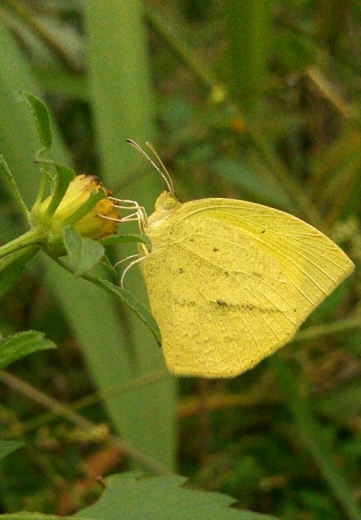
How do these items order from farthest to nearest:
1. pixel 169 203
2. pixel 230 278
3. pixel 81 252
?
pixel 230 278 → pixel 169 203 → pixel 81 252

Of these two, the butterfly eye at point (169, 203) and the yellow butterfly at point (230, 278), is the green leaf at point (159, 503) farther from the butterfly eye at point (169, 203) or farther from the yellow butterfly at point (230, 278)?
the butterfly eye at point (169, 203)

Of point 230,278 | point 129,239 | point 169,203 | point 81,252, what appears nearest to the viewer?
point 81,252

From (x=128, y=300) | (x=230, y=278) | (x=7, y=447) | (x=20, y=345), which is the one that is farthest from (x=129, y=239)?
(x=230, y=278)

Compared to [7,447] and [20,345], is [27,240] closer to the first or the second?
[20,345]

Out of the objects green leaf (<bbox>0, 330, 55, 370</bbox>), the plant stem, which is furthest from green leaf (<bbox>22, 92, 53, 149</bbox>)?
green leaf (<bbox>0, 330, 55, 370</bbox>)

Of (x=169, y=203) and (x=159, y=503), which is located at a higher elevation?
(x=169, y=203)

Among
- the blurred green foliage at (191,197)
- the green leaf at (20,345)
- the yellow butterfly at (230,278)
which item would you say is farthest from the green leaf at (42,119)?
the blurred green foliage at (191,197)

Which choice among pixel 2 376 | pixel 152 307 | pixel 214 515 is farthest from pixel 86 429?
pixel 214 515

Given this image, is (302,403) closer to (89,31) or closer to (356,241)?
(356,241)

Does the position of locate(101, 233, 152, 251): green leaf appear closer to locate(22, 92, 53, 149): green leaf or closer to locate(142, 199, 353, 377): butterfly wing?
locate(22, 92, 53, 149): green leaf
